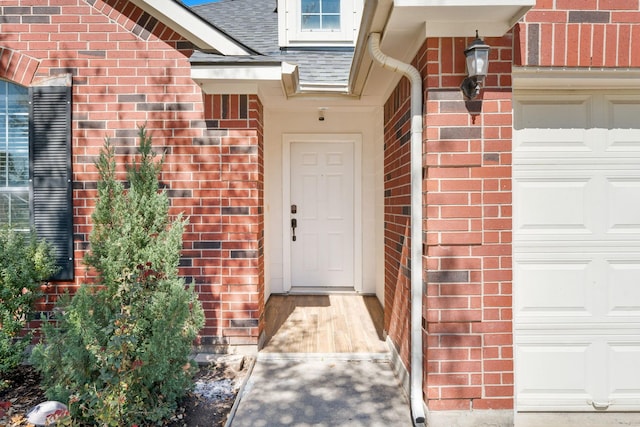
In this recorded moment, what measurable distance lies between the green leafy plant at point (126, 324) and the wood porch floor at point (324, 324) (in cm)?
130

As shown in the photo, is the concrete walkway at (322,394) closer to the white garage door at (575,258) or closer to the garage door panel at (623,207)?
the white garage door at (575,258)

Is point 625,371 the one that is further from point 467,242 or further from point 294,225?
point 294,225

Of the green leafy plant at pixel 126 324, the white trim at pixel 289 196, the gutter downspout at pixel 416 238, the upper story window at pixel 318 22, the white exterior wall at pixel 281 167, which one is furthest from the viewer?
the white trim at pixel 289 196

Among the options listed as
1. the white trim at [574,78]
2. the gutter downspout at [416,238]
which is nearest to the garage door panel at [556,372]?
the gutter downspout at [416,238]

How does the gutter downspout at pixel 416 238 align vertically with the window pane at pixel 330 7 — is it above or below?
below

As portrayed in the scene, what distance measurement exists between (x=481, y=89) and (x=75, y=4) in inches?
141

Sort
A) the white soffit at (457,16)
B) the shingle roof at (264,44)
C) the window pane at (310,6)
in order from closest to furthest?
the white soffit at (457,16) < the shingle roof at (264,44) < the window pane at (310,6)

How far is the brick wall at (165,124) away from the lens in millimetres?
3393

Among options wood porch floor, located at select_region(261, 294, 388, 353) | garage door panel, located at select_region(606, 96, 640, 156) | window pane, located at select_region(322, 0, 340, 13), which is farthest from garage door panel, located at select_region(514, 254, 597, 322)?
window pane, located at select_region(322, 0, 340, 13)

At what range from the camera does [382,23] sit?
97.4 inches

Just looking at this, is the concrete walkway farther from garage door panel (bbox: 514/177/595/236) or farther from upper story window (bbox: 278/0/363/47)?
upper story window (bbox: 278/0/363/47)

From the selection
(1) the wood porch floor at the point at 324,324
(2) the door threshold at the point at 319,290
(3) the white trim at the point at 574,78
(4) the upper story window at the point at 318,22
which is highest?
(4) the upper story window at the point at 318,22

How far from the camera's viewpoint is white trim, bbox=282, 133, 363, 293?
552cm

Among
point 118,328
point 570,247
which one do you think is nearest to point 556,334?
point 570,247
